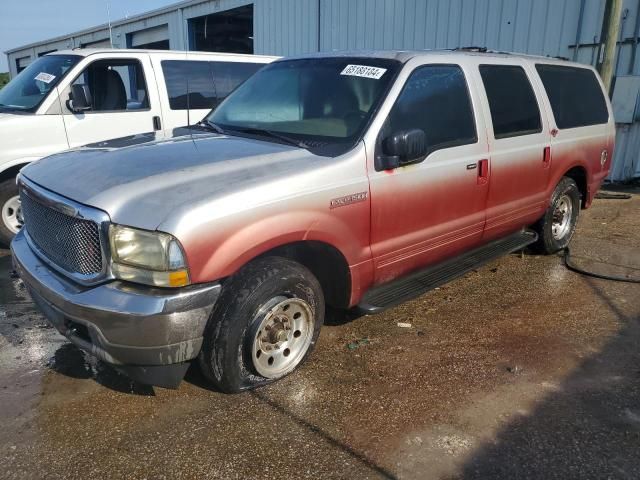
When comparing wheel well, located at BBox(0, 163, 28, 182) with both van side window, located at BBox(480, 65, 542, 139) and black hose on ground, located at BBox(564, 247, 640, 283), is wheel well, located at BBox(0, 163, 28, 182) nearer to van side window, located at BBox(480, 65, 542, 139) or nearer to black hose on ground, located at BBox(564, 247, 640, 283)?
van side window, located at BBox(480, 65, 542, 139)

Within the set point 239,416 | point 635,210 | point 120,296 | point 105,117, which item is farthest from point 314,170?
point 635,210

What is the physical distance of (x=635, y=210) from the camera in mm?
7586

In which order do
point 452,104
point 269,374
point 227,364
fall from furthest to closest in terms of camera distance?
1. point 452,104
2. point 269,374
3. point 227,364

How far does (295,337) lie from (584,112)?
13.2 feet

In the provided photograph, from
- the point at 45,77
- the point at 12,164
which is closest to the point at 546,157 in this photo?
the point at 12,164

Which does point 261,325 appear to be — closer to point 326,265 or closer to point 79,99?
point 326,265

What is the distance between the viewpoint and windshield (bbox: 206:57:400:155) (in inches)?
132

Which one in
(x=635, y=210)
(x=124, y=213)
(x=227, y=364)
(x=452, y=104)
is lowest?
(x=635, y=210)

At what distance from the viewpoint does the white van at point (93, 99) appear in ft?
17.2

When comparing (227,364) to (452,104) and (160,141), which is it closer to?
(160,141)

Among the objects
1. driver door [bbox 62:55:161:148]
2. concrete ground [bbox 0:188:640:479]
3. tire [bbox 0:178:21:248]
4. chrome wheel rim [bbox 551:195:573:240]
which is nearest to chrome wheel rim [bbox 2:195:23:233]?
tire [bbox 0:178:21:248]

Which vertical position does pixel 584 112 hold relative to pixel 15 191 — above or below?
above

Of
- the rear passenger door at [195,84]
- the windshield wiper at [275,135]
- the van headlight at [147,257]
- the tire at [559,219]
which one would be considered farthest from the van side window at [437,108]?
the rear passenger door at [195,84]

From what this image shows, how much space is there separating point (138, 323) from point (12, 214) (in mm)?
3865
